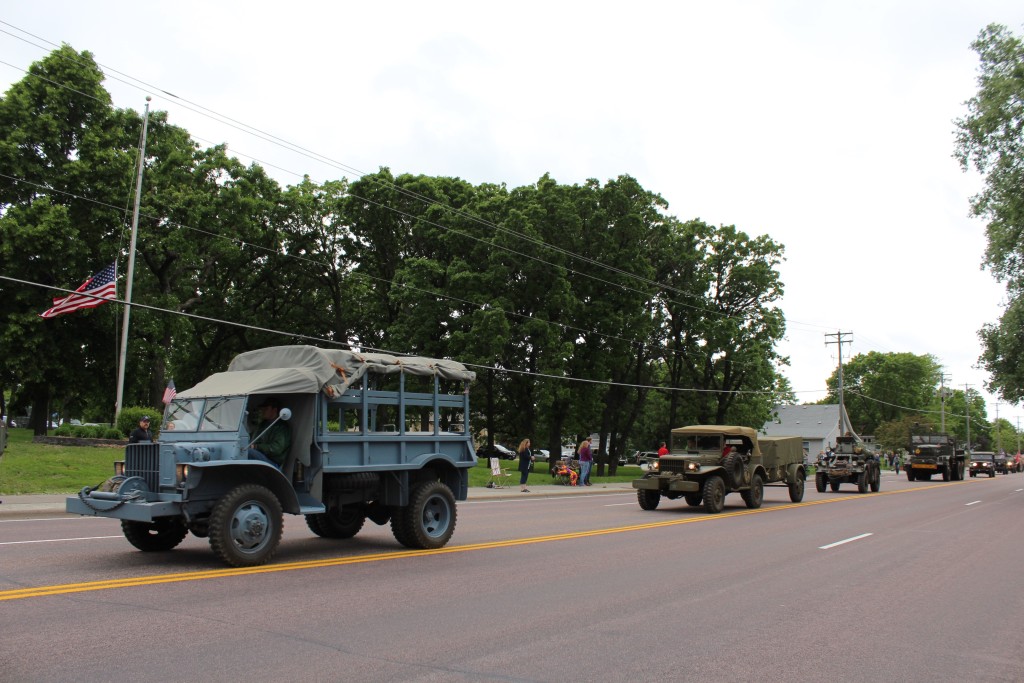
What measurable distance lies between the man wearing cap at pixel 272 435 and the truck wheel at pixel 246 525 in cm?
56

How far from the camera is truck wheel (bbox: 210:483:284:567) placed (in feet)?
30.0

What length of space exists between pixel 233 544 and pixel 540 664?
4864 mm

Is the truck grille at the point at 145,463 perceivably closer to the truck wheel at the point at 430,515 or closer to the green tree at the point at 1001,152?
the truck wheel at the point at 430,515

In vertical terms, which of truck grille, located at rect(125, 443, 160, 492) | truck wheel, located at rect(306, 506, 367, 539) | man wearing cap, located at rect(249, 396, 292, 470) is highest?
man wearing cap, located at rect(249, 396, 292, 470)

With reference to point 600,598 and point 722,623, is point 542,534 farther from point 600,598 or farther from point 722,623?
point 722,623

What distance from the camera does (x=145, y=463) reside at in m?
9.57

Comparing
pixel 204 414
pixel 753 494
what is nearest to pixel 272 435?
pixel 204 414

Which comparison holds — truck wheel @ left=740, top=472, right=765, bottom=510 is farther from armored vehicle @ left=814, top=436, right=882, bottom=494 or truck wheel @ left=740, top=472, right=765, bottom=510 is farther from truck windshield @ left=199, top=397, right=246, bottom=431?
truck windshield @ left=199, top=397, right=246, bottom=431

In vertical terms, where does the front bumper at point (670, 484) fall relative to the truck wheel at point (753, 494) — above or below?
above

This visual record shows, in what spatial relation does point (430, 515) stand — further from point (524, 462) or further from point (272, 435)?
point (524, 462)

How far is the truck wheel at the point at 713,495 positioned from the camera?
1973 cm

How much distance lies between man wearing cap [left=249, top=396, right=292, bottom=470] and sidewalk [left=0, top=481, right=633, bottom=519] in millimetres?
8320

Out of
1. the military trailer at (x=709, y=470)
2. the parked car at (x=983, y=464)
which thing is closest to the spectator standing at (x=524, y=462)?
the military trailer at (x=709, y=470)

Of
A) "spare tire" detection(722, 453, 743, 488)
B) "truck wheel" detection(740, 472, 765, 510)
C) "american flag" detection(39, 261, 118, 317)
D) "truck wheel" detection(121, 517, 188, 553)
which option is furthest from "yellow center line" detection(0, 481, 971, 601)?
"american flag" detection(39, 261, 118, 317)
